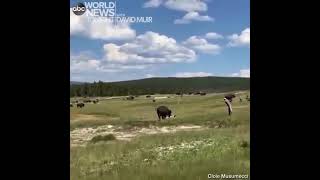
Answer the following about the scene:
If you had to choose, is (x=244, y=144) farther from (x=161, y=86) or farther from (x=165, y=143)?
(x=161, y=86)

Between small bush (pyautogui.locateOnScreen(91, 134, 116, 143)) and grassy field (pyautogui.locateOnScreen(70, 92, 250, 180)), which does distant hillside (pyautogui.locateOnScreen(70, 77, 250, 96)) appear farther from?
small bush (pyautogui.locateOnScreen(91, 134, 116, 143))

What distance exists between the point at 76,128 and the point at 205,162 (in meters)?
3.65

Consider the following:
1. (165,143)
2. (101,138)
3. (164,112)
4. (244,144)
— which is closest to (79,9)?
(101,138)

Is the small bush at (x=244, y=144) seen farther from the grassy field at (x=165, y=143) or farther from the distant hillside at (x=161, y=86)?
the distant hillside at (x=161, y=86)

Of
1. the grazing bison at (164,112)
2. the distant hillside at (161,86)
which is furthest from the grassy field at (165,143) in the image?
the distant hillside at (161,86)

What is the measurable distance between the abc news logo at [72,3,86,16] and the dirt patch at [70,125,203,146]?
317cm

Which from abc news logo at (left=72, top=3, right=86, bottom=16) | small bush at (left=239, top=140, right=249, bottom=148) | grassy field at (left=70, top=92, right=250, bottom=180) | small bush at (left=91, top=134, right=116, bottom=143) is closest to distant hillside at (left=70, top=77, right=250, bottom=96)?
grassy field at (left=70, top=92, right=250, bottom=180)

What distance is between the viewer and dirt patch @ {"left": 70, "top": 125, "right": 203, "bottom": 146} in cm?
1317

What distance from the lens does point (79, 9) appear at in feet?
41.9

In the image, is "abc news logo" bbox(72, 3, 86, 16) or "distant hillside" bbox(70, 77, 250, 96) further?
"distant hillside" bbox(70, 77, 250, 96)

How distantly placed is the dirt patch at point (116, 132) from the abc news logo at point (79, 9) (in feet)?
10.4

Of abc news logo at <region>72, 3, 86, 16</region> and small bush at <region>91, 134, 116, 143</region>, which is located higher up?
abc news logo at <region>72, 3, 86, 16</region>

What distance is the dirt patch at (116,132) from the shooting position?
43.2 feet
